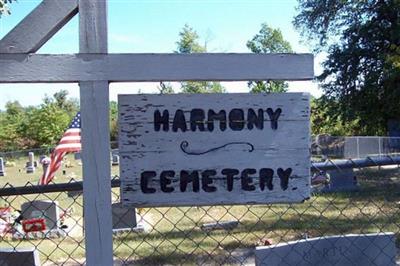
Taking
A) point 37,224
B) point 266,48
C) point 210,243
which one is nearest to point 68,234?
point 37,224

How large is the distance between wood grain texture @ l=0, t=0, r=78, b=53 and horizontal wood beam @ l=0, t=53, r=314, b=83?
43 millimetres

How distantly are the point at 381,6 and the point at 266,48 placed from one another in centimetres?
3683

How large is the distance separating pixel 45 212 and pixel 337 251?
604 centimetres

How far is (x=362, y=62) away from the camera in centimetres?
2741

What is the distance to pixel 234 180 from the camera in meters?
2.19

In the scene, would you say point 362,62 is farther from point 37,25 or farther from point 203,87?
point 37,25

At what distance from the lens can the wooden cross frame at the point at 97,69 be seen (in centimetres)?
204

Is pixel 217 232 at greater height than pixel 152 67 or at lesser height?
lesser

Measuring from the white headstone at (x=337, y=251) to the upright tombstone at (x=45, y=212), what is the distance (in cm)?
553

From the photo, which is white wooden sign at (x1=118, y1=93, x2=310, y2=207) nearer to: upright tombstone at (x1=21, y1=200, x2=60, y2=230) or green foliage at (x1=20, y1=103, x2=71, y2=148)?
upright tombstone at (x1=21, y1=200, x2=60, y2=230)

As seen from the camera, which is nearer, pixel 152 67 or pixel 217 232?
pixel 152 67

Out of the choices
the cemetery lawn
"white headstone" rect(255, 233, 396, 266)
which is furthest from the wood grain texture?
the cemetery lawn

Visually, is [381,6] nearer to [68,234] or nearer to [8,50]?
[68,234]

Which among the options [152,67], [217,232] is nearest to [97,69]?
[152,67]
